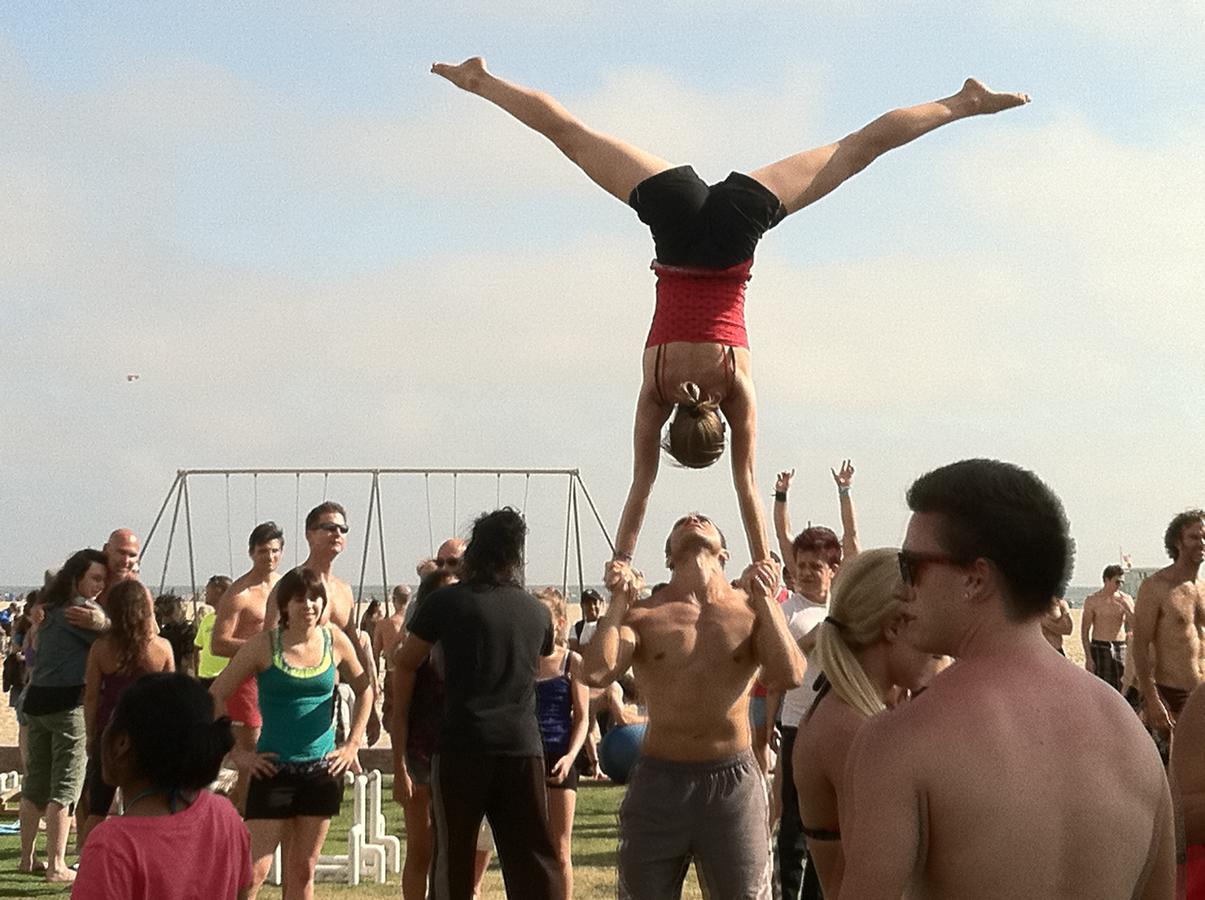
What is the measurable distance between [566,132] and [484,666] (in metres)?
1.90

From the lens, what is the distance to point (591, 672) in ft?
18.1

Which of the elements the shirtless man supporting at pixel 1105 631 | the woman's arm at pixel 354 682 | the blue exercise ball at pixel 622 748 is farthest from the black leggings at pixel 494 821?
the shirtless man supporting at pixel 1105 631

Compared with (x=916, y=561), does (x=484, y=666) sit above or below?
below

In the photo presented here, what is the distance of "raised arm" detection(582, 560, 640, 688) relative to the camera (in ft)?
18.0

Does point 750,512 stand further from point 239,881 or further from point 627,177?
point 239,881

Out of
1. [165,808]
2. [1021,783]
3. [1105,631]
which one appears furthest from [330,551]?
[1105,631]

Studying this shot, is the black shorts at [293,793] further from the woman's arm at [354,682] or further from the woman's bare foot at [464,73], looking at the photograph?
the woman's bare foot at [464,73]

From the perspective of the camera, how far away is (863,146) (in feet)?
18.9

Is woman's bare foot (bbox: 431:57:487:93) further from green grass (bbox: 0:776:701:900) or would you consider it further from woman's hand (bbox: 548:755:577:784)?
green grass (bbox: 0:776:701:900)

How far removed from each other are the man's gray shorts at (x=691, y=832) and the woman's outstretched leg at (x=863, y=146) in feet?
6.19

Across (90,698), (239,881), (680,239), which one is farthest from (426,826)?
(239,881)

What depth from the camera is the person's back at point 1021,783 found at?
215 cm

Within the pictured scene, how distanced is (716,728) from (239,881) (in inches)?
89.1

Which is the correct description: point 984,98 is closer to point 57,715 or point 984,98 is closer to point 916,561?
point 916,561
